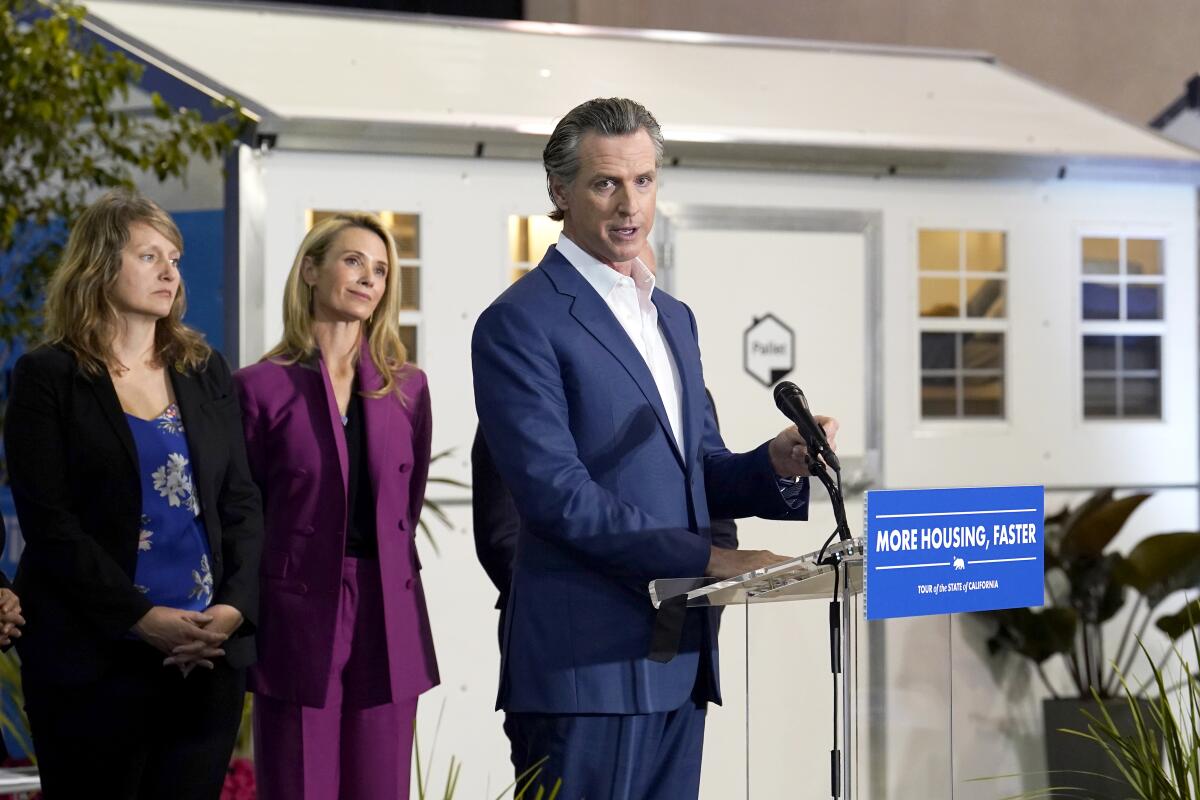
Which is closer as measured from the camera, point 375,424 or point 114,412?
point 114,412

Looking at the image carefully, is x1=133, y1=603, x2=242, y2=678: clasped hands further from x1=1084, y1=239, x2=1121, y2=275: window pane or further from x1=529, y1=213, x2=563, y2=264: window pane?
x1=1084, y1=239, x2=1121, y2=275: window pane

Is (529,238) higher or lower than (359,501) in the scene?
higher

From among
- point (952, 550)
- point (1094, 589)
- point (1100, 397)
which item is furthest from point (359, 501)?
point (1100, 397)

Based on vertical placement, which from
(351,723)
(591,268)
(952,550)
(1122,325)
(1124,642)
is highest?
(1122,325)

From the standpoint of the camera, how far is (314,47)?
5.44 m

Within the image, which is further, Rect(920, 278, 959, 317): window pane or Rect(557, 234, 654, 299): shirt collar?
Rect(920, 278, 959, 317): window pane

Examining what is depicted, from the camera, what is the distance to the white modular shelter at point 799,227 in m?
5.17

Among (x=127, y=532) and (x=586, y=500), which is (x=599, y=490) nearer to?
(x=586, y=500)

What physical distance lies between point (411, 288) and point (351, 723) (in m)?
2.59

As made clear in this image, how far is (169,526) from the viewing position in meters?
2.68

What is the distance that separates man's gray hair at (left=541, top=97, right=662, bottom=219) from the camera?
2111mm

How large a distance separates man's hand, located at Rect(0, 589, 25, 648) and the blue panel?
2.85 metres

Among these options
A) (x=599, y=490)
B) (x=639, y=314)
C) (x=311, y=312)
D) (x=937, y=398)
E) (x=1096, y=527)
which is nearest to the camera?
(x=599, y=490)

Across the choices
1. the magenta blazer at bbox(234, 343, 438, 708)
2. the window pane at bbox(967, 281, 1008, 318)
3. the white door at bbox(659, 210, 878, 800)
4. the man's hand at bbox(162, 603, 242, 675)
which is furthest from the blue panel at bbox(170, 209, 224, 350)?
the window pane at bbox(967, 281, 1008, 318)
